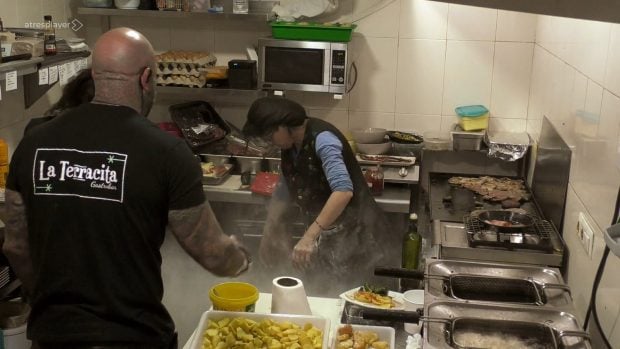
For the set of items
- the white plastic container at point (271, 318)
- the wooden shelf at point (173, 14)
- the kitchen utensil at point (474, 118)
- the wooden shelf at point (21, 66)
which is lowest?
the white plastic container at point (271, 318)

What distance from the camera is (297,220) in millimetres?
3686

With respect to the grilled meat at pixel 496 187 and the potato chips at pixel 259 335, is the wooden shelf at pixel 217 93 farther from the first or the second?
the potato chips at pixel 259 335

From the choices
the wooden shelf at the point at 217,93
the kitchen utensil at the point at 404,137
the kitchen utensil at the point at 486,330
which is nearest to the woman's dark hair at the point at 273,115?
the wooden shelf at the point at 217,93

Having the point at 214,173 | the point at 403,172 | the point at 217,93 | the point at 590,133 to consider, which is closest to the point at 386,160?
the point at 403,172

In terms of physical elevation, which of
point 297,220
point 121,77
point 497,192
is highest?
point 121,77

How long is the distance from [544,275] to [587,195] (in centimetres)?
40

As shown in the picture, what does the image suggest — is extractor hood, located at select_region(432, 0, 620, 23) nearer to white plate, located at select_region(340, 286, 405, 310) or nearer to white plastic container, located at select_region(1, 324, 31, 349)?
white plate, located at select_region(340, 286, 405, 310)

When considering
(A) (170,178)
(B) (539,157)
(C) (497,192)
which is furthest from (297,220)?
(A) (170,178)

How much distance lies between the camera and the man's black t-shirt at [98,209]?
1856 mm

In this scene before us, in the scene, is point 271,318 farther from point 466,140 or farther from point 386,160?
point 466,140

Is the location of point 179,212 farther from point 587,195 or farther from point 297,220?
point 297,220

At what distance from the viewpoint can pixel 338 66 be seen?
13.1 ft

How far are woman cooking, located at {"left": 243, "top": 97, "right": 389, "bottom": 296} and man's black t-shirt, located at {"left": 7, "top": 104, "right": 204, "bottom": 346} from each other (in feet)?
4.31

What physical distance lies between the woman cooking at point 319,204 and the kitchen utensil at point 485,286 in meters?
1.18
